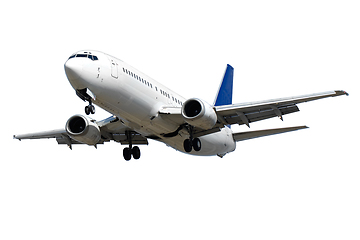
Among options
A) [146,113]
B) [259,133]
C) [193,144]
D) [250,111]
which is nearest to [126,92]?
[146,113]

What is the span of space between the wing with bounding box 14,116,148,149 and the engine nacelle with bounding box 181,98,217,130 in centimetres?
482

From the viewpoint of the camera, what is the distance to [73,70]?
81.5 ft

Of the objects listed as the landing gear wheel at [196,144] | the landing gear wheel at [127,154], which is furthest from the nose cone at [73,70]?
the landing gear wheel at [127,154]

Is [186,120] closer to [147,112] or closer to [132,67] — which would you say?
[147,112]

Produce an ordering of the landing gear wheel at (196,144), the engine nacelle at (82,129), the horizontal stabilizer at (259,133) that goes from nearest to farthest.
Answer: the landing gear wheel at (196,144), the engine nacelle at (82,129), the horizontal stabilizer at (259,133)

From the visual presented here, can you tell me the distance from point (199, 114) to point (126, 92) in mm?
3593

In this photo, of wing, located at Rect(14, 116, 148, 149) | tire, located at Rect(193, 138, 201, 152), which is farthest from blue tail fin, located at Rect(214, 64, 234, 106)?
tire, located at Rect(193, 138, 201, 152)

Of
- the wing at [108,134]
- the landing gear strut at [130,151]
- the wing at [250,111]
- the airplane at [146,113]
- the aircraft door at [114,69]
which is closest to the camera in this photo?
the airplane at [146,113]

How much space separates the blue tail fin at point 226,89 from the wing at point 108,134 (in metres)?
5.77

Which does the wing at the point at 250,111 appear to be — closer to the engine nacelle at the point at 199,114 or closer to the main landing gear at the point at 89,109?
the engine nacelle at the point at 199,114

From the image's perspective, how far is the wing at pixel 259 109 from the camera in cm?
2670

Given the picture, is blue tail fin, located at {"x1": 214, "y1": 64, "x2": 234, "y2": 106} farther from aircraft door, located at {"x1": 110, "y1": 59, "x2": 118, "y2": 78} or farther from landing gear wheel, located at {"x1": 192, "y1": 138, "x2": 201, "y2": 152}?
aircraft door, located at {"x1": 110, "y1": 59, "x2": 118, "y2": 78}

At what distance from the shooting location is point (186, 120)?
90.3 ft

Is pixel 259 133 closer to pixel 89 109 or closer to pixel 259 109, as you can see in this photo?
pixel 259 109
